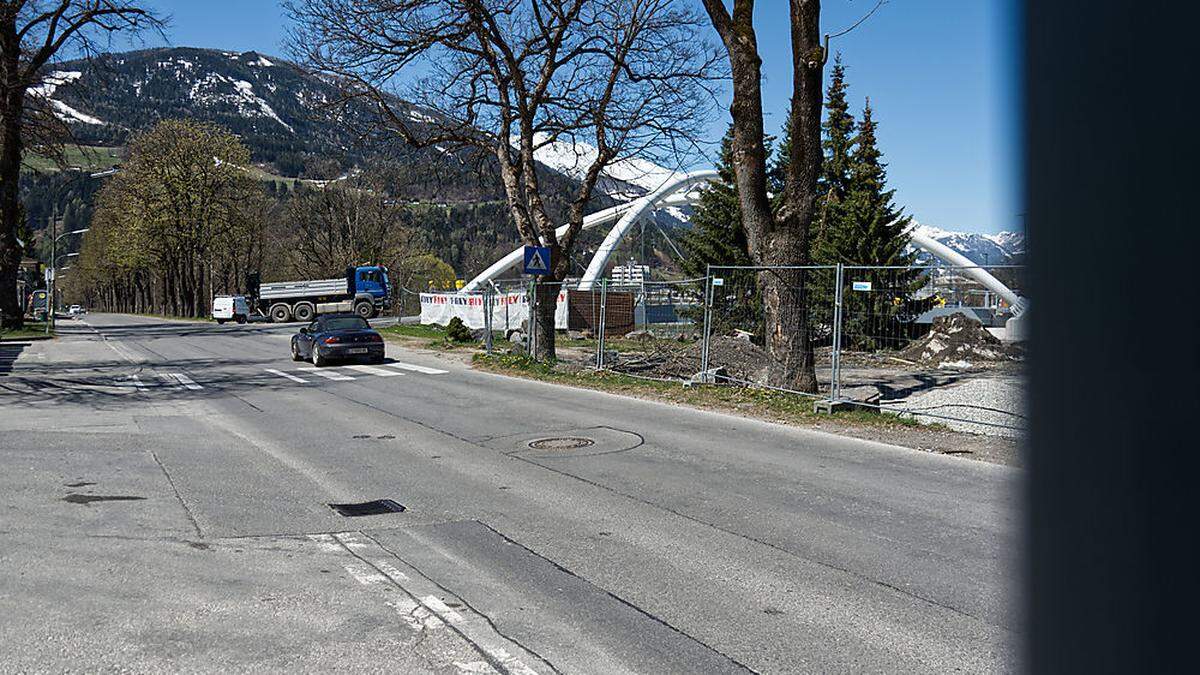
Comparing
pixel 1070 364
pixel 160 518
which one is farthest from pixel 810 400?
pixel 1070 364

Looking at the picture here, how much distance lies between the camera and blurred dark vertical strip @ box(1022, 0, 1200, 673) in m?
0.98

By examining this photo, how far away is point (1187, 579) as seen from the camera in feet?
3.32

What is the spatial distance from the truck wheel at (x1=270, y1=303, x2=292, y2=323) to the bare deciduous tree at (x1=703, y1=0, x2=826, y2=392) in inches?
1864

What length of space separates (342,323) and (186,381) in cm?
552

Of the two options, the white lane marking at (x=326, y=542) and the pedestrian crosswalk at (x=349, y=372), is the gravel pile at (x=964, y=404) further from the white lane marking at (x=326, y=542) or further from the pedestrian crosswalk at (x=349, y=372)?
the pedestrian crosswalk at (x=349, y=372)

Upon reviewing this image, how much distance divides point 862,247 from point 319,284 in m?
36.4

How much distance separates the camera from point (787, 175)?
15.8 m

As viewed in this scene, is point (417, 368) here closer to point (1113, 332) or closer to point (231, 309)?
point (1113, 332)

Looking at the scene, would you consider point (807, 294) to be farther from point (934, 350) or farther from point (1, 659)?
point (1, 659)

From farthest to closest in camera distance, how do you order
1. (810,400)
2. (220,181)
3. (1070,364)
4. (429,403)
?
1. (220,181)
2. (429,403)
3. (810,400)
4. (1070,364)

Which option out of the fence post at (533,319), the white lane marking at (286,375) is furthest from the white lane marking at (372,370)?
the fence post at (533,319)

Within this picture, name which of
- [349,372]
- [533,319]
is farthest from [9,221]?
[533,319]

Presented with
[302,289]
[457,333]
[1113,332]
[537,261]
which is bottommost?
[457,333]

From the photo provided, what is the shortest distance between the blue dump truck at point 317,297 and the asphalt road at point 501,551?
4703cm
